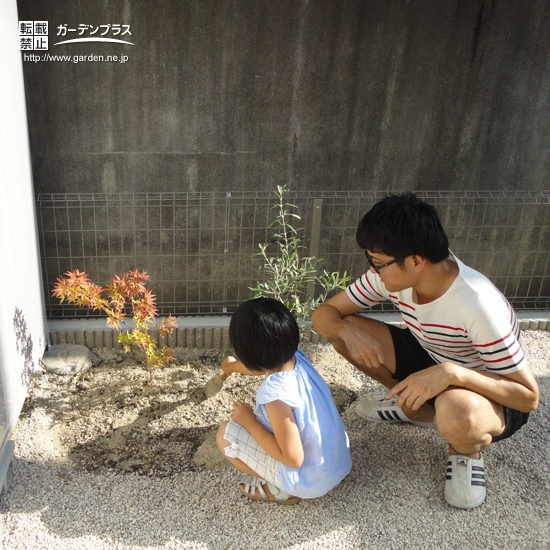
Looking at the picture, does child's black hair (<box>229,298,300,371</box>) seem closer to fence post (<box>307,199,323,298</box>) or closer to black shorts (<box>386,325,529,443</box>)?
black shorts (<box>386,325,529,443</box>)

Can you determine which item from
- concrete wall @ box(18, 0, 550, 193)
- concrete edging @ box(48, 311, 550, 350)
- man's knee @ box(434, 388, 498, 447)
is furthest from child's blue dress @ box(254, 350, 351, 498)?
concrete wall @ box(18, 0, 550, 193)

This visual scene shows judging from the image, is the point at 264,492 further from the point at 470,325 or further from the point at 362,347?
the point at 470,325

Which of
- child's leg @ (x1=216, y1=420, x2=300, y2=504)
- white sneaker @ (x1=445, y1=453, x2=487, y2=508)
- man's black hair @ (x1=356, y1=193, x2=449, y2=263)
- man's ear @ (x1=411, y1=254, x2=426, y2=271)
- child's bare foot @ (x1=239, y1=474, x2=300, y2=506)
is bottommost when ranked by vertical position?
child's bare foot @ (x1=239, y1=474, x2=300, y2=506)

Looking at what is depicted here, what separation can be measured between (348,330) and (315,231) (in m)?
1.22

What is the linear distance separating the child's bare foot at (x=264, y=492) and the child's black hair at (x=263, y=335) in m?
0.59

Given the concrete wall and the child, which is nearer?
the child

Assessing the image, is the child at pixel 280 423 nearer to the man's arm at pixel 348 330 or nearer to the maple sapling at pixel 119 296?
the man's arm at pixel 348 330

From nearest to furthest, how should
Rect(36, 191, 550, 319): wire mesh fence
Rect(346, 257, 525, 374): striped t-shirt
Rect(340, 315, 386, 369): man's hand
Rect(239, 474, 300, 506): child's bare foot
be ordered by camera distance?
Rect(346, 257, 525, 374): striped t-shirt
Rect(239, 474, 300, 506): child's bare foot
Rect(340, 315, 386, 369): man's hand
Rect(36, 191, 550, 319): wire mesh fence

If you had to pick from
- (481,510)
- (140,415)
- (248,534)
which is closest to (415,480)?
(481,510)

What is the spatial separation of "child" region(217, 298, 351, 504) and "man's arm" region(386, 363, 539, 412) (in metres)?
0.37

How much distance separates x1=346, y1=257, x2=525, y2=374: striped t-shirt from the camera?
2.32 m

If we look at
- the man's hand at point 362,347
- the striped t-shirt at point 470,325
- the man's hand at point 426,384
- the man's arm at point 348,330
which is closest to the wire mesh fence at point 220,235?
the man's arm at point 348,330

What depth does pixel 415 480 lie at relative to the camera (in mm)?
2688

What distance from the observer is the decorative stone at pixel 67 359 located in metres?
3.51
